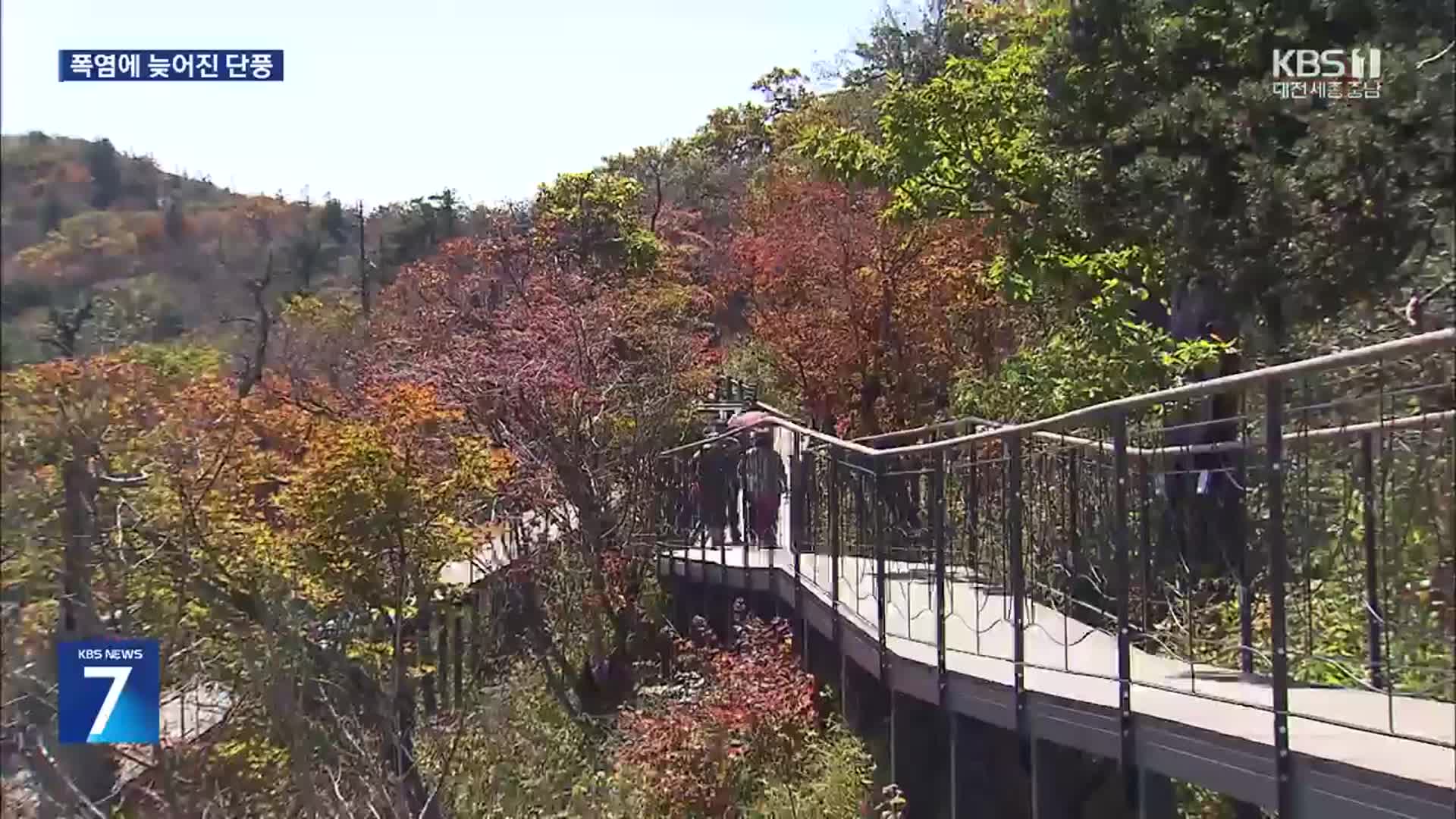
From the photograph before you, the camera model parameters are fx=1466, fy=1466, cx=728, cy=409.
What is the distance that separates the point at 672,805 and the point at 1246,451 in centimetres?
498

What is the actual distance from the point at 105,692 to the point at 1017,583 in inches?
132

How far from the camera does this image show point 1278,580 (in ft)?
12.2

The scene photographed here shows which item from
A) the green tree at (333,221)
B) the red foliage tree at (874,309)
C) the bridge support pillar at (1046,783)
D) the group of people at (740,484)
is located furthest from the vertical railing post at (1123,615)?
the red foliage tree at (874,309)

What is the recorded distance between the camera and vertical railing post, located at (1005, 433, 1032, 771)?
557 cm

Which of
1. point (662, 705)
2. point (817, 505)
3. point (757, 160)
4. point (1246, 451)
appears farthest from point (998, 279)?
point (757, 160)

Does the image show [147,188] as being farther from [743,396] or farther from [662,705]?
[743,396]

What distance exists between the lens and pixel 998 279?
11.4 meters

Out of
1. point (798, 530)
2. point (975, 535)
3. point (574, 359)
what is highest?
point (574, 359)

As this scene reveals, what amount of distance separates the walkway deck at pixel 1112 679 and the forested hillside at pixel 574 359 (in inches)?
42.1

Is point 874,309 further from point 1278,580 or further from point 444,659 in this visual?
point 1278,580

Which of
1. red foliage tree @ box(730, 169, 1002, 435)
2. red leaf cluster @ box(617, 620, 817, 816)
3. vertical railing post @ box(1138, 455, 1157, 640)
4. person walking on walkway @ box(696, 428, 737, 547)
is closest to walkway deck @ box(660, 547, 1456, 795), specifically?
vertical railing post @ box(1138, 455, 1157, 640)

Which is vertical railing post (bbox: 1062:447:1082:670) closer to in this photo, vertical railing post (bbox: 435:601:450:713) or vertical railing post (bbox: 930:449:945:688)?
vertical railing post (bbox: 930:449:945:688)

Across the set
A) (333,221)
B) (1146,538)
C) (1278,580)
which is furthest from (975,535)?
(333,221)

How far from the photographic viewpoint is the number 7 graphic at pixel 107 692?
4775 mm
